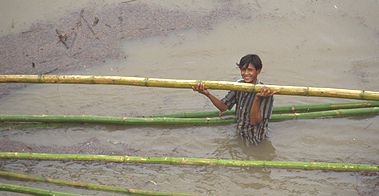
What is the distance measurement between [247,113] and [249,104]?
95 millimetres

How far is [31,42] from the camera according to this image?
5781 millimetres

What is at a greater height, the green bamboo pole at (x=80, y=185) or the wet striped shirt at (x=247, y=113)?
the wet striped shirt at (x=247, y=113)

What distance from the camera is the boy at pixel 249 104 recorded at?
3959mm

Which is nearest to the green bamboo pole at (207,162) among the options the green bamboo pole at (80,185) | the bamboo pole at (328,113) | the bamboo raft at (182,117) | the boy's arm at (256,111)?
the bamboo raft at (182,117)

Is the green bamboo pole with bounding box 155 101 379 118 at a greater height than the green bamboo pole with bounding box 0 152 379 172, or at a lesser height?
greater

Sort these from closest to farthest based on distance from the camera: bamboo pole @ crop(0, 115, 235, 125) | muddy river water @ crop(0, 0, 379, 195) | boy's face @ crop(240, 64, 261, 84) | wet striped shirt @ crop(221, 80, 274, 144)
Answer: boy's face @ crop(240, 64, 261, 84), wet striped shirt @ crop(221, 80, 274, 144), muddy river water @ crop(0, 0, 379, 195), bamboo pole @ crop(0, 115, 235, 125)

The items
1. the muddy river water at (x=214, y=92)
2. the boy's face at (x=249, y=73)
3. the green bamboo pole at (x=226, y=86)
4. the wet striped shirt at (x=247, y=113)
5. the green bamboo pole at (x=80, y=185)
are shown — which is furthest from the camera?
the muddy river water at (x=214, y=92)

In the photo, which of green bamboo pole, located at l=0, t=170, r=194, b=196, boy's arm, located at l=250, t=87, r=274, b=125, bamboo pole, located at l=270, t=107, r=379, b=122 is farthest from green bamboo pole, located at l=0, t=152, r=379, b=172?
bamboo pole, located at l=270, t=107, r=379, b=122

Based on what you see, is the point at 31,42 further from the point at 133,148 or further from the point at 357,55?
the point at 357,55

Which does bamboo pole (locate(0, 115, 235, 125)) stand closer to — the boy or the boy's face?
the boy

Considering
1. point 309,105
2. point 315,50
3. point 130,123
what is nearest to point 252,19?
point 315,50

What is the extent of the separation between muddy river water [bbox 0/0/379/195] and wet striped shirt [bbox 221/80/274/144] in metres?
0.16

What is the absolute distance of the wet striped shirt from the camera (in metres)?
4.18

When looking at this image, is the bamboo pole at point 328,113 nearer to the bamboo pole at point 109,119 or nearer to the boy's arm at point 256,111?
the boy's arm at point 256,111
